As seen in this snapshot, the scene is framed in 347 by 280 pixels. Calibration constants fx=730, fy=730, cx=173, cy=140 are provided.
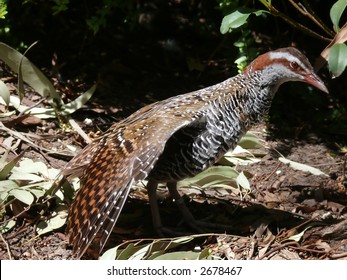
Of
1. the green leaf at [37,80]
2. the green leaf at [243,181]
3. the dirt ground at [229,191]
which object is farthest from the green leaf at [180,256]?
the green leaf at [37,80]

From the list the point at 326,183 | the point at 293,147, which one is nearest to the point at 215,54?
the point at 293,147

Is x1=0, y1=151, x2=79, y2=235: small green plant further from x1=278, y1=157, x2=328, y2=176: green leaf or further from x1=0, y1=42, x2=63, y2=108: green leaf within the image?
x1=278, y1=157, x2=328, y2=176: green leaf

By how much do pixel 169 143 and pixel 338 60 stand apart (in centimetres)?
123

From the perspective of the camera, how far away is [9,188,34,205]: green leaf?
199 inches

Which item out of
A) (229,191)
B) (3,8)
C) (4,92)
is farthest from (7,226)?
(3,8)

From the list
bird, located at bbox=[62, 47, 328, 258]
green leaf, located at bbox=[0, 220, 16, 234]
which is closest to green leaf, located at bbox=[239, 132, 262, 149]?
bird, located at bbox=[62, 47, 328, 258]

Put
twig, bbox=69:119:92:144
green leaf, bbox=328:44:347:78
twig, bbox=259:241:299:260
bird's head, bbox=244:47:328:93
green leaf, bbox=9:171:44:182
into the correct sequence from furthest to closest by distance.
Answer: twig, bbox=69:119:92:144 < green leaf, bbox=9:171:44:182 < bird's head, bbox=244:47:328:93 < twig, bbox=259:241:299:260 < green leaf, bbox=328:44:347:78

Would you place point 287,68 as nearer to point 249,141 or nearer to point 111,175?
point 249,141

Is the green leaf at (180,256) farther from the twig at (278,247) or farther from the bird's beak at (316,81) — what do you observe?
the bird's beak at (316,81)

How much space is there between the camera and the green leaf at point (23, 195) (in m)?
5.06

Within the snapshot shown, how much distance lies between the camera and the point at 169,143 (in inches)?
192

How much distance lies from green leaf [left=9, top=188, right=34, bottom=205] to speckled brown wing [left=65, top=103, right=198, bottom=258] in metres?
0.49

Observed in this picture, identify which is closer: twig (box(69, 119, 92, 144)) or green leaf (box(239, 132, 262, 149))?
twig (box(69, 119, 92, 144))

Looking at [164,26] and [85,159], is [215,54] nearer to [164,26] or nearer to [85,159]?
[164,26]
